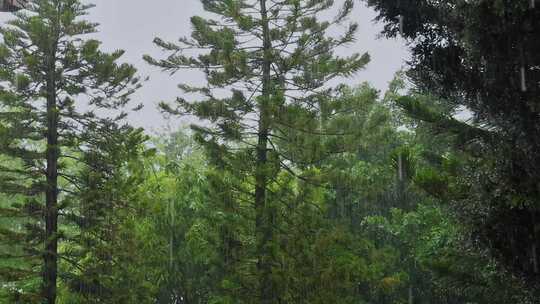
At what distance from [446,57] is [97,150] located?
11183 millimetres

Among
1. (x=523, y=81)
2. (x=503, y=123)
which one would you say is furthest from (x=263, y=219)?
(x=523, y=81)

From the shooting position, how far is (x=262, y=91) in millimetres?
17328

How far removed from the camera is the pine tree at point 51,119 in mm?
15750

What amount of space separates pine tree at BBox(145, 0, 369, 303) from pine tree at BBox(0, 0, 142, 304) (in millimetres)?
1803

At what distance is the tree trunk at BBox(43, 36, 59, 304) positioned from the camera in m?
15.5

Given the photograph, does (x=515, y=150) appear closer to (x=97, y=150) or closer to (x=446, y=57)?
(x=446, y=57)

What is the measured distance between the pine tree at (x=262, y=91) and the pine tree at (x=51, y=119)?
1803 mm

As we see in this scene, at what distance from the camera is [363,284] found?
77.2 ft

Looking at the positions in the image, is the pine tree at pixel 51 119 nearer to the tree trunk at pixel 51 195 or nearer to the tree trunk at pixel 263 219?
the tree trunk at pixel 51 195

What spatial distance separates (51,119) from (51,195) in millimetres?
1901

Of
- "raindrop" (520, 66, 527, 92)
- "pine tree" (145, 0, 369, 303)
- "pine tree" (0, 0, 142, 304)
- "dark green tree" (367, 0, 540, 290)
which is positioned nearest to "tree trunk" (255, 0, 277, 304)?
"pine tree" (145, 0, 369, 303)

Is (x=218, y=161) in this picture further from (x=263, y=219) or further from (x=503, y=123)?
(x=503, y=123)

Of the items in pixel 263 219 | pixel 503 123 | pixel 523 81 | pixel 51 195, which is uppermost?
pixel 523 81

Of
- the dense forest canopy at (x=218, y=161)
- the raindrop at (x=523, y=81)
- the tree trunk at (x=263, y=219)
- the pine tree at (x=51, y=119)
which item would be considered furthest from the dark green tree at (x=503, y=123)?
the pine tree at (x=51, y=119)
